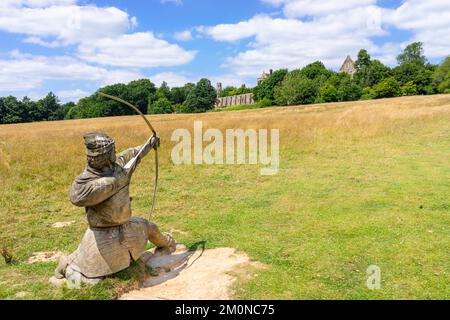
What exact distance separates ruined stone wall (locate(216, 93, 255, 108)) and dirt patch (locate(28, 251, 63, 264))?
10773 centimetres

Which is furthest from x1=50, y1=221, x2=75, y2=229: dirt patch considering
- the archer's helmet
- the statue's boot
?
the archer's helmet

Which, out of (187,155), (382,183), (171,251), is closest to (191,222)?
(171,251)

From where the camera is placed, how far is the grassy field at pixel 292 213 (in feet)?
21.4

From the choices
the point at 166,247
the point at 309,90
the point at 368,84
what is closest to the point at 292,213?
the point at 166,247

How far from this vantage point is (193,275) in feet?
22.4

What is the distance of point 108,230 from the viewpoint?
6203 mm

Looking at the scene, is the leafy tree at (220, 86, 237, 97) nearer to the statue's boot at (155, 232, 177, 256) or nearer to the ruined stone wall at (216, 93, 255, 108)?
the ruined stone wall at (216, 93, 255, 108)

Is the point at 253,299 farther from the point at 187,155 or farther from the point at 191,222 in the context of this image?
the point at 187,155

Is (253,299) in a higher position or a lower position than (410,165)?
lower

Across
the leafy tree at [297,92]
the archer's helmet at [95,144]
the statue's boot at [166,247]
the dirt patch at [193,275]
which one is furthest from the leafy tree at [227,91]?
the archer's helmet at [95,144]

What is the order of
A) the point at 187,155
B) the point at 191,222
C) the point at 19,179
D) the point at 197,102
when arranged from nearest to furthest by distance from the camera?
the point at 191,222 < the point at 19,179 < the point at 187,155 < the point at 197,102

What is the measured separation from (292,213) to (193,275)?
4566mm
